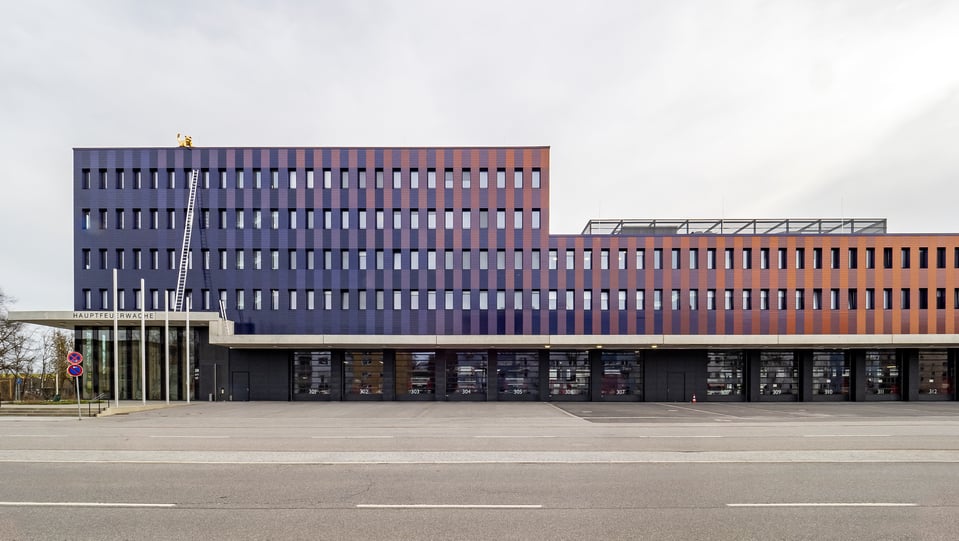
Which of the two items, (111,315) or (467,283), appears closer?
(111,315)

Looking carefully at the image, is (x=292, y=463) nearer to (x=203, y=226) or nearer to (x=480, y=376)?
(x=480, y=376)

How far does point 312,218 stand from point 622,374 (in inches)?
1115

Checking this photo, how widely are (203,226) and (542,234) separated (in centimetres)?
2764

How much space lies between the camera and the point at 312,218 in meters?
37.5

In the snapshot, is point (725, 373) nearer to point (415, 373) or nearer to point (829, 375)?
point (829, 375)

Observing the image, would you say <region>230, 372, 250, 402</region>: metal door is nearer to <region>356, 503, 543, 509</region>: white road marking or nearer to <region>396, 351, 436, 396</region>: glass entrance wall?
<region>396, 351, 436, 396</region>: glass entrance wall

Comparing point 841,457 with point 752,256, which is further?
point 752,256

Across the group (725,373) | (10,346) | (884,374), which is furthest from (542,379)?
(10,346)

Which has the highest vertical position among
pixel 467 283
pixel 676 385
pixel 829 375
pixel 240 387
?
pixel 467 283

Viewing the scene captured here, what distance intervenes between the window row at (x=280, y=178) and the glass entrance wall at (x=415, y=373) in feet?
45.5

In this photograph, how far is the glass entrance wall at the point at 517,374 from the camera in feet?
121

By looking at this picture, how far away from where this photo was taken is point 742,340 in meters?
34.7

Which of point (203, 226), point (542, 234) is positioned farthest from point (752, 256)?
point (203, 226)

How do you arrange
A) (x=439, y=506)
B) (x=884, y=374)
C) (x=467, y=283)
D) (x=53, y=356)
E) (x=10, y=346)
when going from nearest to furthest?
(x=439, y=506) < (x=467, y=283) < (x=884, y=374) < (x=10, y=346) < (x=53, y=356)
